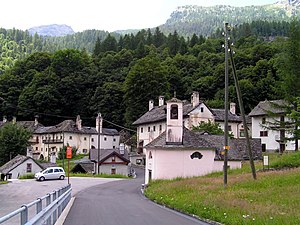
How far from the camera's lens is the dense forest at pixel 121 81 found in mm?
90562

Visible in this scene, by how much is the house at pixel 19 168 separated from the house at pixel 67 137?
24302 mm

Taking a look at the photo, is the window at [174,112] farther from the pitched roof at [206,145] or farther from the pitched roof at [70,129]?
the pitched roof at [70,129]

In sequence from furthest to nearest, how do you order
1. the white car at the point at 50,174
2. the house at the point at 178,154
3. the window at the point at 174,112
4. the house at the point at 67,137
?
the house at the point at 67,137
the white car at the point at 50,174
the window at the point at 174,112
the house at the point at 178,154

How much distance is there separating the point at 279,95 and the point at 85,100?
2546 inches

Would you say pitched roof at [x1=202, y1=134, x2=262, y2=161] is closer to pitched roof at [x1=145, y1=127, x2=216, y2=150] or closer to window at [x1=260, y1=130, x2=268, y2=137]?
pitched roof at [x1=145, y1=127, x2=216, y2=150]

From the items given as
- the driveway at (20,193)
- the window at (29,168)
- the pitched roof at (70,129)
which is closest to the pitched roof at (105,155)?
the window at (29,168)

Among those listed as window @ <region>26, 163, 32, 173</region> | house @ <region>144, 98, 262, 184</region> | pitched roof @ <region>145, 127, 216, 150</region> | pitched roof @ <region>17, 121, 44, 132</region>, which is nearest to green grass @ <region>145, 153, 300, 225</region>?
house @ <region>144, 98, 262, 184</region>

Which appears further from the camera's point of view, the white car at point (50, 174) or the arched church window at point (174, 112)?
the white car at point (50, 174)

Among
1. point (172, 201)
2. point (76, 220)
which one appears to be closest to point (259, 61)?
point (172, 201)

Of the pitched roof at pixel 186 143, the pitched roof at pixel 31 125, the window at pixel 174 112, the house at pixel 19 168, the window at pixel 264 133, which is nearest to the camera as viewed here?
the pitched roof at pixel 186 143

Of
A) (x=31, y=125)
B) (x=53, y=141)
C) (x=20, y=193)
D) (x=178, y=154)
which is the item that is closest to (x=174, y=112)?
(x=178, y=154)

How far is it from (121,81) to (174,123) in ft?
216

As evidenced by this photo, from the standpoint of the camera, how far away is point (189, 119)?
70562mm

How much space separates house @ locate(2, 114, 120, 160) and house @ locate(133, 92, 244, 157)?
1464 centimetres
